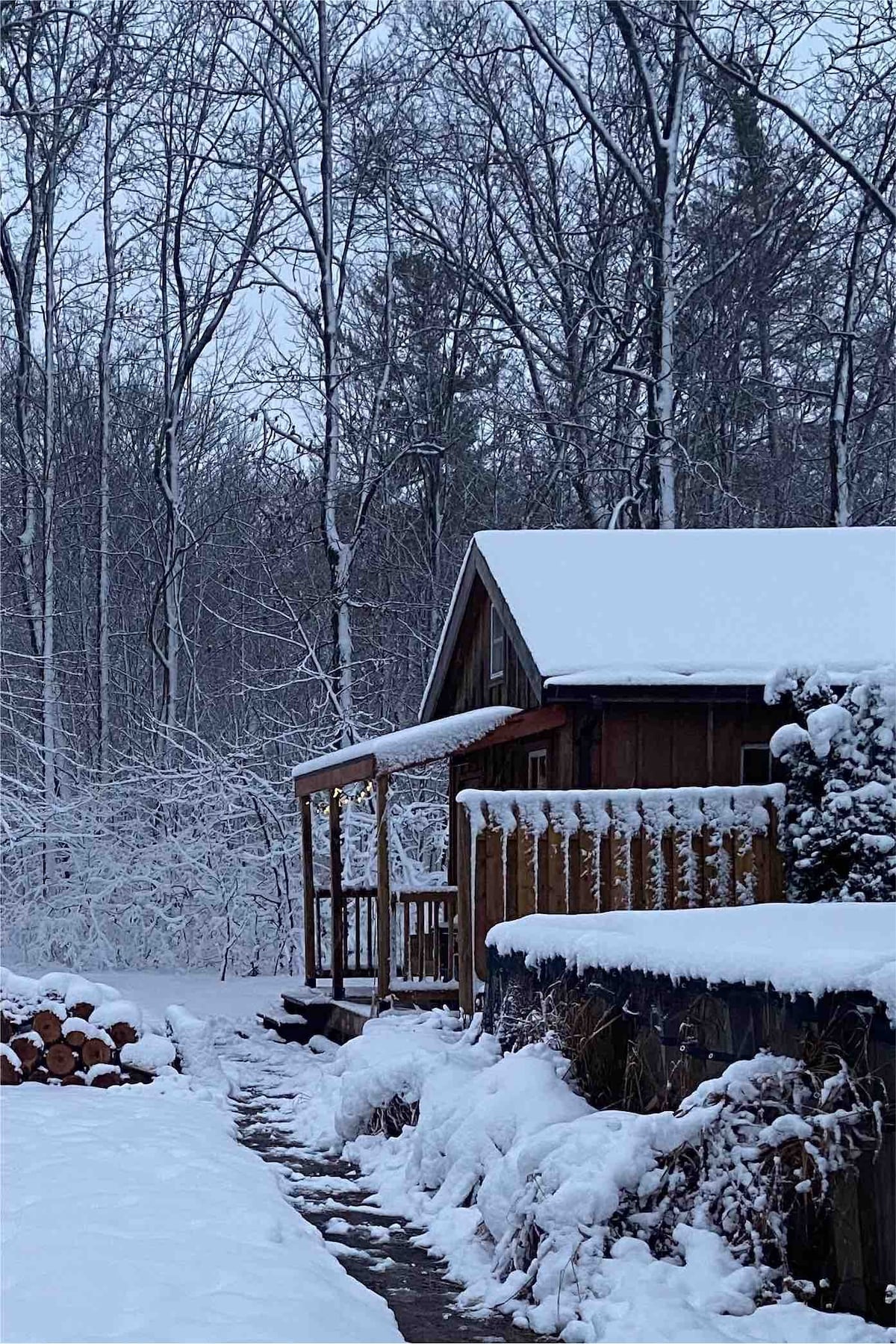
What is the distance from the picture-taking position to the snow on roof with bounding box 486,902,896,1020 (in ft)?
18.6

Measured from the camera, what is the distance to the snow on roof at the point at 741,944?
18.6 feet

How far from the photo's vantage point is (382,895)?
1359 centimetres

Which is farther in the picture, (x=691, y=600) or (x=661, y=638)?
(x=691, y=600)

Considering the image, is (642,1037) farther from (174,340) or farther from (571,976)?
(174,340)

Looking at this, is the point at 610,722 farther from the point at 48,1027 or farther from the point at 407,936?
the point at 48,1027

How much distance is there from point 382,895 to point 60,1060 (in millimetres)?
3180

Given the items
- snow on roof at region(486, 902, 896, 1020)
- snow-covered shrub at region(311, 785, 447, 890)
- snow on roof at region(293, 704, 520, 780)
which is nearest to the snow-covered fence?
snow on roof at region(293, 704, 520, 780)

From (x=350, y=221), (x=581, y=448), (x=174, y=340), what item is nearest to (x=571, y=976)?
(x=581, y=448)

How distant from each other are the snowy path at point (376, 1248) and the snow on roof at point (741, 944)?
5.34 ft

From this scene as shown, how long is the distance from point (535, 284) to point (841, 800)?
17657 mm

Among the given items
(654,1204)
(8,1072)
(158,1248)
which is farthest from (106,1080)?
(654,1204)

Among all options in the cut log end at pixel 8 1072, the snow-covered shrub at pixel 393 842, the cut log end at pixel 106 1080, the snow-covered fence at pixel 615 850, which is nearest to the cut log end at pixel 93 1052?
the cut log end at pixel 106 1080

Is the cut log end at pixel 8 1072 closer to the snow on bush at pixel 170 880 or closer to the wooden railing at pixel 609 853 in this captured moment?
the wooden railing at pixel 609 853

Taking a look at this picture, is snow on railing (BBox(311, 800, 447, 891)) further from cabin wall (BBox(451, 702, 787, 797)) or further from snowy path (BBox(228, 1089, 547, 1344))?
snowy path (BBox(228, 1089, 547, 1344))
